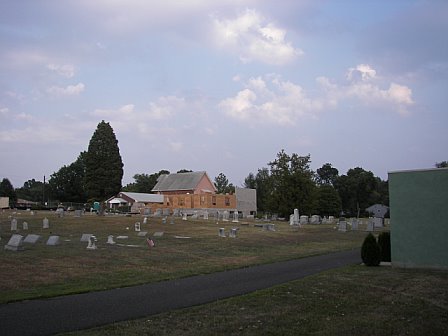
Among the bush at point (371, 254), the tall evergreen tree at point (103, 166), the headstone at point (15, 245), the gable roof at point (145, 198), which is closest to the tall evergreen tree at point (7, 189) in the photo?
the gable roof at point (145, 198)

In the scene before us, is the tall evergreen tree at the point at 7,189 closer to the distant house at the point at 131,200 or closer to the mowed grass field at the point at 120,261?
the distant house at the point at 131,200

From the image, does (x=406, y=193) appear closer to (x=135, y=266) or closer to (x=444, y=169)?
(x=444, y=169)

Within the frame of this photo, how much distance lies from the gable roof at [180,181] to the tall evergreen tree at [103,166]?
114 ft

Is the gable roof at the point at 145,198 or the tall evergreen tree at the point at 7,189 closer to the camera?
the gable roof at the point at 145,198

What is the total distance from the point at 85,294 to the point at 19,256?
7.30 metres

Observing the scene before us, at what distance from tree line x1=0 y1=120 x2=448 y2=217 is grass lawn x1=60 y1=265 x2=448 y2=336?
3151 centimetres

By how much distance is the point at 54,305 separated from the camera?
9.45m

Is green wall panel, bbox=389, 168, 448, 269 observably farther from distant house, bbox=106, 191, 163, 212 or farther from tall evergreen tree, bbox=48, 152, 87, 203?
tall evergreen tree, bbox=48, 152, 87, 203

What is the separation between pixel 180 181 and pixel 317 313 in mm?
86337

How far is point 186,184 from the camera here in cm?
9206

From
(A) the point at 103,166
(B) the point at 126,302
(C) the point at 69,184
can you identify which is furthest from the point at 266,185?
(B) the point at 126,302

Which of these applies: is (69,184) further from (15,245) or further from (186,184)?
(15,245)

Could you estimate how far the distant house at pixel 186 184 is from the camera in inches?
3570

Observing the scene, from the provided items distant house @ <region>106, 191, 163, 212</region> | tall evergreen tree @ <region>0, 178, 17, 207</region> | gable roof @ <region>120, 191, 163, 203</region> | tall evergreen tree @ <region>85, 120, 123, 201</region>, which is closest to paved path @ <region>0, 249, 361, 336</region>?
tall evergreen tree @ <region>85, 120, 123, 201</region>
